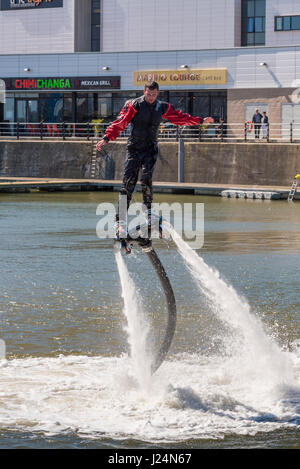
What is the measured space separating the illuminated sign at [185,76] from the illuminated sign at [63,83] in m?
1.95

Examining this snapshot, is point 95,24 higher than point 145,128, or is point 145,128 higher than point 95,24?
point 95,24

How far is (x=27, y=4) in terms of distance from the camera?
6950 centimetres

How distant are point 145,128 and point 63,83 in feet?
175

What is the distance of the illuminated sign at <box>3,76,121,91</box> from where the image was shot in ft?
206

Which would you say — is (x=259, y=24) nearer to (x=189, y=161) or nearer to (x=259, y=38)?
(x=259, y=38)

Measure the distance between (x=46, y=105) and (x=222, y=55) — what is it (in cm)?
1482

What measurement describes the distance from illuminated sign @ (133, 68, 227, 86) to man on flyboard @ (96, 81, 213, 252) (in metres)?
47.4

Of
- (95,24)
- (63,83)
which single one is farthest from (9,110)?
(95,24)

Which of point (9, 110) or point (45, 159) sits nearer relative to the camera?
point (45, 159)

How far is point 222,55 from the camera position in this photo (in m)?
58.5

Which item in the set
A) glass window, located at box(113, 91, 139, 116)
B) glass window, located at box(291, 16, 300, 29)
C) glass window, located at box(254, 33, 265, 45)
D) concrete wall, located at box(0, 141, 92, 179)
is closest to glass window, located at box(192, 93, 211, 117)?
glass window, located at box(113, 91, 139, 116)

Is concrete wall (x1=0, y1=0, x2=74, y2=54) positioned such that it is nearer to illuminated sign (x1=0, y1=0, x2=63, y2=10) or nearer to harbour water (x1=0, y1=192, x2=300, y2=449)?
illuminated sign (x1=0, y1=0, x2=63, y2=10)
